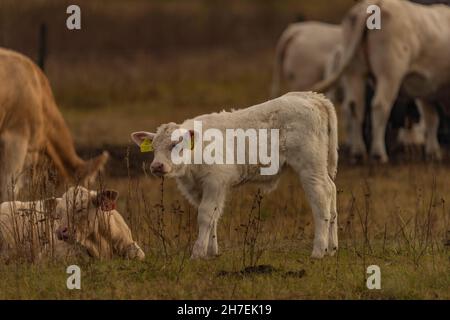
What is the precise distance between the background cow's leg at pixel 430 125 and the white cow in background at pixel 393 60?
0.6 inches

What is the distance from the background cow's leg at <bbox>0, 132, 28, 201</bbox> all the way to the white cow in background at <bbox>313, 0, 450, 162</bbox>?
5253 mm

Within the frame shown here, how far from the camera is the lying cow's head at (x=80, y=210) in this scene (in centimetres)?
1073

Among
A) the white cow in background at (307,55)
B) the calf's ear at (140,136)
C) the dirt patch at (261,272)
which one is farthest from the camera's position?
the white cow in background at (307,55)

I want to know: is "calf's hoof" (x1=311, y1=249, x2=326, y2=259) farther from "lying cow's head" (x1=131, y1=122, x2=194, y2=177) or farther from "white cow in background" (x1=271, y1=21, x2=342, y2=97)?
"white cow in background" (x1=271, y1=21, x2=342, y2=97)

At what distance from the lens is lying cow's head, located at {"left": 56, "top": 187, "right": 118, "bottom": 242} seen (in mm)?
10727

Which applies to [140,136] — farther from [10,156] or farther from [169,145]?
[10,156]

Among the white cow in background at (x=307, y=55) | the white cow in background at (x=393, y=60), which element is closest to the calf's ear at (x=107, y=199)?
the white cow in background at (x=393, y=60)

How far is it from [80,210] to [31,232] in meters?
0.44

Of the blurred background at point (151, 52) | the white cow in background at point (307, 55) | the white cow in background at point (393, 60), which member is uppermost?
the blurred background at point (151, 52)

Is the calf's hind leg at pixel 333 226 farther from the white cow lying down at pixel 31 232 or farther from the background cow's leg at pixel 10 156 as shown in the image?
the background cow's leg at pixel 10 156

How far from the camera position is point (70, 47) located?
35.0 meters

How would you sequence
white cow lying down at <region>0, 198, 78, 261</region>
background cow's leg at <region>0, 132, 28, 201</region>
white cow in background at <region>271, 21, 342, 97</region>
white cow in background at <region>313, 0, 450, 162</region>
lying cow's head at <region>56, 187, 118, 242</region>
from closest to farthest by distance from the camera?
lying cow's head at <region>56, 187, 118, 242</region> → white cow lying down at <region>0, 198, 78, 261</region> → background cow's leg at <region>0, 132, 28, 201</region> → white cow in background at <region>313, 0, 450, 162</region> → white cow in background at <region>271, 21, 342, 97</region>

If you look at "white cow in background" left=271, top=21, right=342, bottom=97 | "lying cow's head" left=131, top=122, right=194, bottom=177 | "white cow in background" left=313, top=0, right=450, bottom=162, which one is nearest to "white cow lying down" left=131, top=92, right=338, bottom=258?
"lying cow's head" left=131, top=122, right=194, bottom=177

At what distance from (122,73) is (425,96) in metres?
15.7
